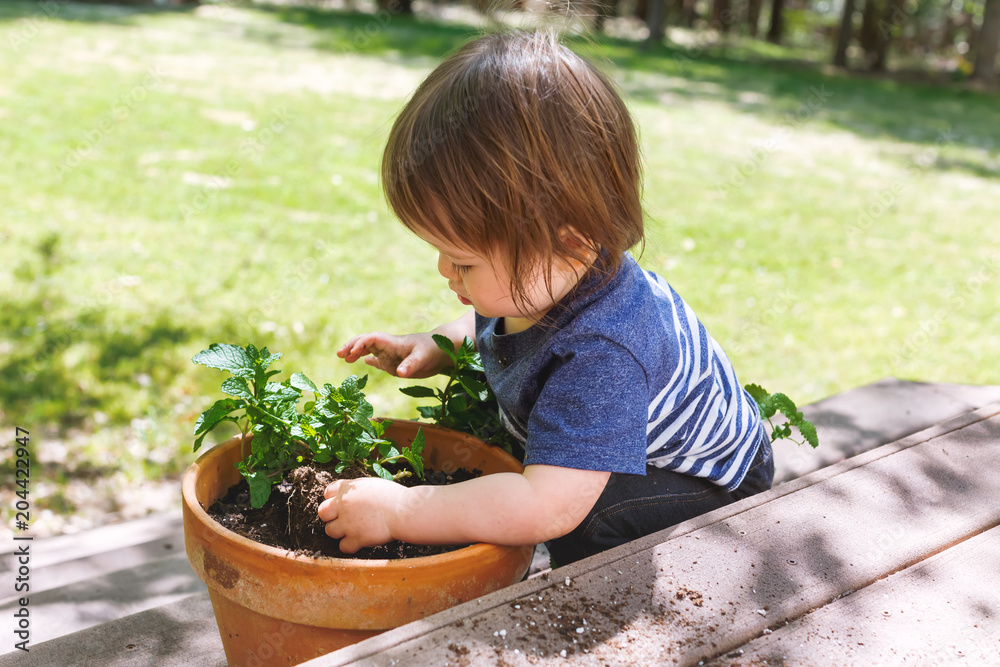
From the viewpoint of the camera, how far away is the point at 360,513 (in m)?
1.41

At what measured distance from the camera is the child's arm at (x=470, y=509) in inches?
55.1

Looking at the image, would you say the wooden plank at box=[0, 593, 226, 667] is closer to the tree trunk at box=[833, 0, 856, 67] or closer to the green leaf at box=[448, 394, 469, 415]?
the green leaf at box=[448, 394, 469, 415]

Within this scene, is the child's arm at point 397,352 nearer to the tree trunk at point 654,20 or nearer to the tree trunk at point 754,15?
the tree trunk at point 654,20

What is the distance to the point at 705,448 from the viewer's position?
5.81 ft

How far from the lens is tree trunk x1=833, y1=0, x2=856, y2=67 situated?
18.4m

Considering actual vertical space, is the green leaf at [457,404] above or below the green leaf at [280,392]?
below

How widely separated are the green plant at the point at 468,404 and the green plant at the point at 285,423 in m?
0.23

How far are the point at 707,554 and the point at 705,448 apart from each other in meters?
0.44

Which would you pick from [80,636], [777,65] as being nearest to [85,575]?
[80,636]
